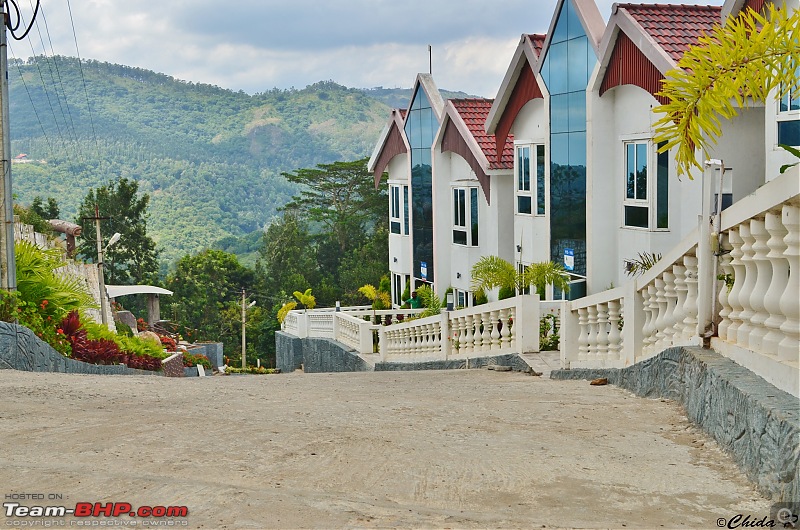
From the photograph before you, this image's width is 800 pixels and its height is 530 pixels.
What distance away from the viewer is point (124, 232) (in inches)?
2689

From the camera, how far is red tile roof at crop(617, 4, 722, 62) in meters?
18.3

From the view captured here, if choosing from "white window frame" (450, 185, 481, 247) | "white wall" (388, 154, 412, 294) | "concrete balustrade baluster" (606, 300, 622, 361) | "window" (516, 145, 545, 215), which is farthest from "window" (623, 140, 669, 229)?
"white wall" (388, 154, 412, 294)

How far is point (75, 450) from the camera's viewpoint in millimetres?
6387

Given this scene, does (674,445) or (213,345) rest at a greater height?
(674,445)

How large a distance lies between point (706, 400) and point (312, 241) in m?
75.3

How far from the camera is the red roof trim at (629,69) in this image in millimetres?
18609

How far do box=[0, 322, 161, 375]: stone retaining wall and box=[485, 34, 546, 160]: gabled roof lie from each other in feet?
44.1

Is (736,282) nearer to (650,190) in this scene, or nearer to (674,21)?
(650,190)

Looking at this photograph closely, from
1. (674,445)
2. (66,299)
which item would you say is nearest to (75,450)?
(674,445)

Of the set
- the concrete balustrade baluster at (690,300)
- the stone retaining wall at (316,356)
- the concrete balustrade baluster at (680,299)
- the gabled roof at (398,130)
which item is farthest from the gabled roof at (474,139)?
the concrete balustrade baluster at (690,300)

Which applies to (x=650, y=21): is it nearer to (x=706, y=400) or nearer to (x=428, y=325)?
(x=428, y=325)

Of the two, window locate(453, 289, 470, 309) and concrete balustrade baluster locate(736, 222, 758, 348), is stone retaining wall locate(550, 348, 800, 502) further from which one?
window locate(453, 289, 470, 309)

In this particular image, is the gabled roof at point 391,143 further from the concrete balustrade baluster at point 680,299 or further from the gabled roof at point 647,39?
the concrete balustrade baluster at point 680,299

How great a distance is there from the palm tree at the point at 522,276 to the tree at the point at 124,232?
49.5 m
